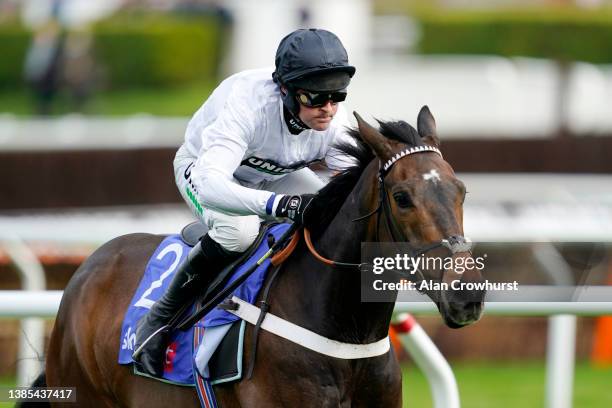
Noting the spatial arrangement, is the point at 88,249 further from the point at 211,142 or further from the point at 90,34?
the point at 90,34

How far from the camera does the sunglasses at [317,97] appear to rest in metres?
4.06

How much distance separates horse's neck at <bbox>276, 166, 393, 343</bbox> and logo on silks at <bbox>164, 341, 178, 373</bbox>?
0.53 m

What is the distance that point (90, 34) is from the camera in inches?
873

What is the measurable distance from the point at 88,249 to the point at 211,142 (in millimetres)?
4286

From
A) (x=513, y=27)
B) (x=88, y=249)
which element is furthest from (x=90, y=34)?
(x=88, y=249)

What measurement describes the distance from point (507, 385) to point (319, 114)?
4.38 meters

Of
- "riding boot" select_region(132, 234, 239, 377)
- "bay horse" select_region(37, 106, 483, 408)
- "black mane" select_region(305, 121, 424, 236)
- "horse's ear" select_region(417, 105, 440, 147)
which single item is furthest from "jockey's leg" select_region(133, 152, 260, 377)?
"horse's ear" select_region(417, 105, 440, 147)

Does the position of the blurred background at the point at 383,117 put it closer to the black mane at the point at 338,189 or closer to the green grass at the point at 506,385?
the green grass at the point at 506,385

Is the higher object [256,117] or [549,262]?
[256,117]

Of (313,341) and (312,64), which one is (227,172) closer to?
(312,64)

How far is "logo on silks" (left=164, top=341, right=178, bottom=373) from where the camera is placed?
14.1 feet

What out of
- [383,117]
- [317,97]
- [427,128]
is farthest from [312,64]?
[427,128]

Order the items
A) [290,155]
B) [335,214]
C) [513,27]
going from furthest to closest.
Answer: [513,27]
[290,155]
[335,214]

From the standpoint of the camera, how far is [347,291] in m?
3.97
